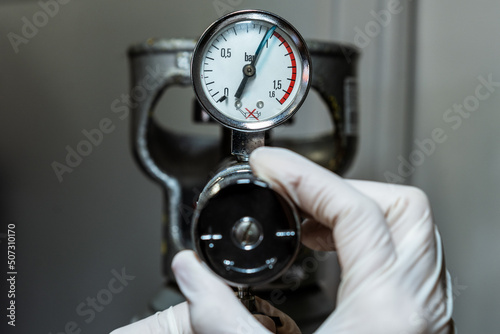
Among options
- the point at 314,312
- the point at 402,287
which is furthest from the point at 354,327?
the point at 314,312

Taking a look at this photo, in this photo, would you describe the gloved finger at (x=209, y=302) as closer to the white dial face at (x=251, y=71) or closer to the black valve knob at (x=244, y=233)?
the black valve knob at (x=244, y=233)

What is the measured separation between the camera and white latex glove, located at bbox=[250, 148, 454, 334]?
630 mm

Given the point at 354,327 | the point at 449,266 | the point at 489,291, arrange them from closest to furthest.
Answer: the point at 354,327 → the point at 489,291 → the point at 449,266

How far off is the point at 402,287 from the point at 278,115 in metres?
0.27

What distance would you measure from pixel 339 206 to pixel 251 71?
22 centimetres

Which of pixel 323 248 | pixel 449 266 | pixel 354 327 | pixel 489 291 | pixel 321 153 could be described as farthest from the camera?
pixel 321 153

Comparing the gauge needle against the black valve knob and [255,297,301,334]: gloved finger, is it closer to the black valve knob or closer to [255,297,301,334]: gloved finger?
the black valve knob

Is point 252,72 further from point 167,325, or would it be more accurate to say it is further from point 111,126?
point 111,126

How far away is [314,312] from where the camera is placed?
1141 millimetres

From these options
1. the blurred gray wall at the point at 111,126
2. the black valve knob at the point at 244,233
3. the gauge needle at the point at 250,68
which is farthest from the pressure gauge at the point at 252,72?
the blurred gray wall at the point at 111,126

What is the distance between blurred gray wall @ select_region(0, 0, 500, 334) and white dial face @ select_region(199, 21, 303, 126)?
0.65m

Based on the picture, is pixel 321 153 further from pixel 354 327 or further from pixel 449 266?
pixel 354 327

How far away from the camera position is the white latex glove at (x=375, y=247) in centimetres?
63

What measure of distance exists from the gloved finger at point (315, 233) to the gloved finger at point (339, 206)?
0.31ft
